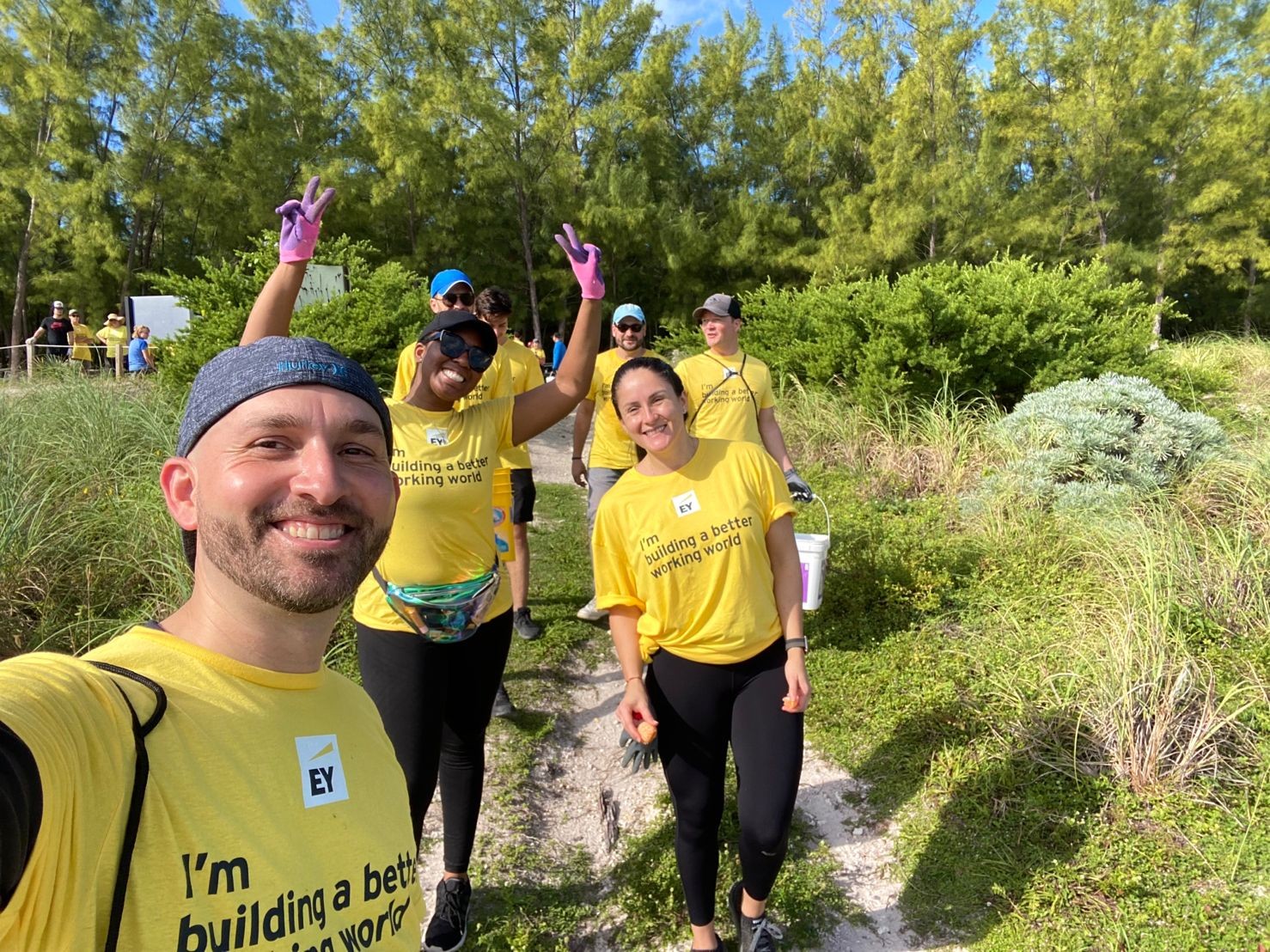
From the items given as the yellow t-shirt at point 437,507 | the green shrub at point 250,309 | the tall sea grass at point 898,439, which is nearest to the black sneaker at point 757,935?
the yellow t-shirt at point 437,507

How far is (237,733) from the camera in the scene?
902 mm

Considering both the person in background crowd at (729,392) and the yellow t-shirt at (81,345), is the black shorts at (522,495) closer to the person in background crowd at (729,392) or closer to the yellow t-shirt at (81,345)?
the person in background crowd at (729,392)

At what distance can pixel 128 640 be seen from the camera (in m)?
0.92

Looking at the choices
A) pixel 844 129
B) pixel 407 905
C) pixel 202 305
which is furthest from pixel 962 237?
pixel 407 905

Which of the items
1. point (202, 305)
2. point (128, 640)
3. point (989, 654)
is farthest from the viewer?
point (202, 305)

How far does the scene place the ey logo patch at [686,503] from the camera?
2221mm

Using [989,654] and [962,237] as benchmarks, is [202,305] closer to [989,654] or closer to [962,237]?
[989,654]

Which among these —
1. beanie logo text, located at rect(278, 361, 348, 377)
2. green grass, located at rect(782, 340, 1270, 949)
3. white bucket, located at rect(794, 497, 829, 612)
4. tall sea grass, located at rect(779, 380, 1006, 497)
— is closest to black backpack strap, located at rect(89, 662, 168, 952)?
beanie logo text, located at rect(278, 361, 348, 377)

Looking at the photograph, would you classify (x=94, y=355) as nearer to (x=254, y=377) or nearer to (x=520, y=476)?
(x=520, y=476)

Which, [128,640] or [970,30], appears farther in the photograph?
[970,30]

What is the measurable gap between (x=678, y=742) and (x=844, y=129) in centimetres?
2179

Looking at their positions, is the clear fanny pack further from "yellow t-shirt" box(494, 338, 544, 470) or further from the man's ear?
"yellow t-shirt" box(494, 338, 544, 470)

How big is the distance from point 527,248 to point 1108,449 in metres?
17.8

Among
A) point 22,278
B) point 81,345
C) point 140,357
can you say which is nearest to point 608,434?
point 140,357
